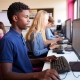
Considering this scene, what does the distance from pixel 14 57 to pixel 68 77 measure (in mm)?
431

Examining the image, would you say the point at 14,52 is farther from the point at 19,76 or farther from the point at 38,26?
the point at 38,26

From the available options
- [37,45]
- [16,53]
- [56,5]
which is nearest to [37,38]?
[37,45]

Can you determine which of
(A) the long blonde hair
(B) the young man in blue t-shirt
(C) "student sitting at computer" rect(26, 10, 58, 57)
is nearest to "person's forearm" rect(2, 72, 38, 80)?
(B) the young man in blue t-shirt

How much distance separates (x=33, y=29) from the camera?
7.14 feet

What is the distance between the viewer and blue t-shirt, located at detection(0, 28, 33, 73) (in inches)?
39.5

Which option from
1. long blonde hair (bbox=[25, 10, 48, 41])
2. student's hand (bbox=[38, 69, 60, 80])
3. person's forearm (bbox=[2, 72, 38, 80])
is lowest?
person's forearm (bbox=[2, 72, 38, 80])

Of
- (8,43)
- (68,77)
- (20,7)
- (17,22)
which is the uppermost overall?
(20,7)

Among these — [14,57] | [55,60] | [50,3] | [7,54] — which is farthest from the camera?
[50,3]

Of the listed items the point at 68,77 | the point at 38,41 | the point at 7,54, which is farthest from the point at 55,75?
the point at 38,41

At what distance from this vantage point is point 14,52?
3.54 feet

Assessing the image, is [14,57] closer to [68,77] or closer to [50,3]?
[68,77]

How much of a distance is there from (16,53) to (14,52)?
26mm

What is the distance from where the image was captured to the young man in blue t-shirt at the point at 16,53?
92cm

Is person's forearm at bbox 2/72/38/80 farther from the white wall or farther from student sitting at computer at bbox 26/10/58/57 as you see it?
the white wall
